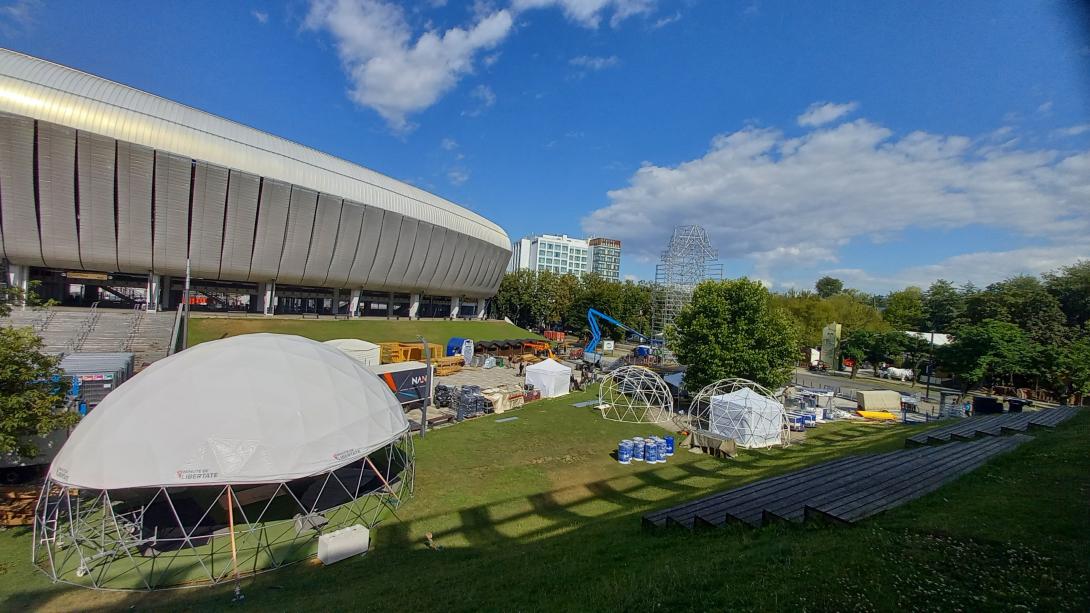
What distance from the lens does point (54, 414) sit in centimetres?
1173

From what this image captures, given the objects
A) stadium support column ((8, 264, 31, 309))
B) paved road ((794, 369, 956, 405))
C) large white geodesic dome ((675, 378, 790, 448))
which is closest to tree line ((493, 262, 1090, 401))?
paved road ((794, 369, 956, 405))

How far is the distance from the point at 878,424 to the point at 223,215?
5525cm

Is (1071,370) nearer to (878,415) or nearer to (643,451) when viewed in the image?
(878,415)

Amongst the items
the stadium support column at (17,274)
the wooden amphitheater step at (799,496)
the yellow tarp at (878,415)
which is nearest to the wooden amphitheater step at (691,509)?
the wooden amphitheater step at (799,496)

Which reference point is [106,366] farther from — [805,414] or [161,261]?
[805,414]

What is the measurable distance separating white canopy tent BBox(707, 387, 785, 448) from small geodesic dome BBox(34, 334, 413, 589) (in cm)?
1538

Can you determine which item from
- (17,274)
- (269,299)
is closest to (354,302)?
(269,299)

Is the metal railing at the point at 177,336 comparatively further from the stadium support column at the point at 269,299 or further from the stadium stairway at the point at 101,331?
the stadium support column at the point at 269,299

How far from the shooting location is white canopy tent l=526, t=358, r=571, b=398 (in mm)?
30844

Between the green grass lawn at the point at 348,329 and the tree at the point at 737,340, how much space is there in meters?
30.7

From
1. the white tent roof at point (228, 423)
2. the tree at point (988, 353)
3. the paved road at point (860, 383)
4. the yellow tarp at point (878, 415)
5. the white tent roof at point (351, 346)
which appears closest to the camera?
the white tent roof at point (228, 423)

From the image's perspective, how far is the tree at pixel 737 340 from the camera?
26297mm

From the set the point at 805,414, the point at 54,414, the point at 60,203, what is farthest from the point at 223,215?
the point at 805,414

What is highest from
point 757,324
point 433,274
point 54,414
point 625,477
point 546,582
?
point 433,274
